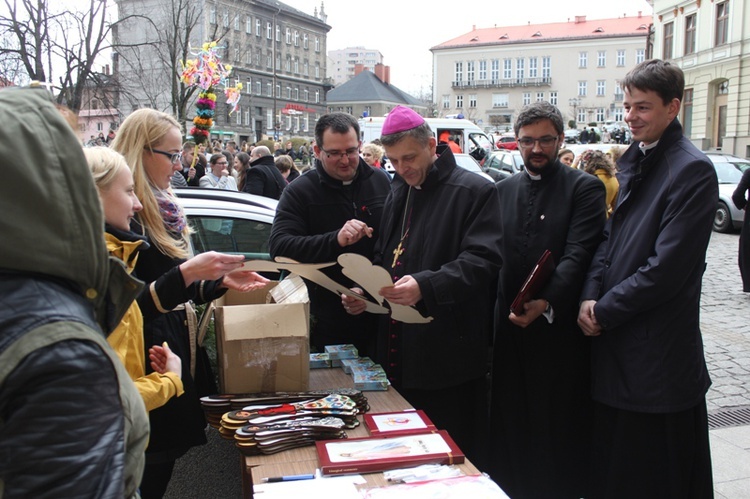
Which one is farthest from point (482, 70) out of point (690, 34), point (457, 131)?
point (457, 131)

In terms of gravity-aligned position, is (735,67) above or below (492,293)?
above

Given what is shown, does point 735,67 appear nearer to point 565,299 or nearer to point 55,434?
point 565,299

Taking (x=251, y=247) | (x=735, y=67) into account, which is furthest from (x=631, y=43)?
(x=251, y=247)

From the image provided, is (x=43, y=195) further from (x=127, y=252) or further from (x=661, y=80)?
(x=661, y=80)

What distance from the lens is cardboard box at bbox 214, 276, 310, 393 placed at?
2.52m

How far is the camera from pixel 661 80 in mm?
2643

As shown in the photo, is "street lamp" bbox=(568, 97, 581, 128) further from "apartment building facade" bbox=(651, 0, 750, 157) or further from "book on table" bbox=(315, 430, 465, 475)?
"book on table" bbox=(315, 430, 465, 475)

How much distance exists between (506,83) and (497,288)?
3351 inches

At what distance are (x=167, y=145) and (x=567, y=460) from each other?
2416mm

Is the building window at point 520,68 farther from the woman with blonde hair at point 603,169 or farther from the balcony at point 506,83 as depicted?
the woman with blonde hair at point 603,169

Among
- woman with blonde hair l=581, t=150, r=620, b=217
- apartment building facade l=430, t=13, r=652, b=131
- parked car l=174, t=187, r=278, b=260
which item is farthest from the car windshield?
apartment building facade l=430, t=13, r=652, b=131

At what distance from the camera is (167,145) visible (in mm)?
2664

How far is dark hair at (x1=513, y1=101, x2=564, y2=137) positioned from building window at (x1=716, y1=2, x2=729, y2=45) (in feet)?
114

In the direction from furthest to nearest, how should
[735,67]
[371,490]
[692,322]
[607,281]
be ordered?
[735,67], [607,281], [692,322], [371,490]
